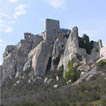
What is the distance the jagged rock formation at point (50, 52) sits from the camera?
4444cm

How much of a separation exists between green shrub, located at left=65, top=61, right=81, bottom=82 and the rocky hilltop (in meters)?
0.40

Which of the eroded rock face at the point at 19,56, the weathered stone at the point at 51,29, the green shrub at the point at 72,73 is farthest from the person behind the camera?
the eroded rock face at the point at 19,56

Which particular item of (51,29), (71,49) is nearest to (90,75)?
(71,49)

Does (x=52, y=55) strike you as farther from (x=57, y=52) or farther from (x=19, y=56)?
(x=19, y=56)

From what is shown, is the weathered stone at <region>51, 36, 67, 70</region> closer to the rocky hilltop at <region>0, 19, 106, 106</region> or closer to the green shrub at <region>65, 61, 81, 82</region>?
the rocky hilltop at <region>0, 19, 106, 106</region>

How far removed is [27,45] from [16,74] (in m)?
9.64

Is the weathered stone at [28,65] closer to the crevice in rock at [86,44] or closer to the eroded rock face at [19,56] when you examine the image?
the eroded rock face at [19,56]

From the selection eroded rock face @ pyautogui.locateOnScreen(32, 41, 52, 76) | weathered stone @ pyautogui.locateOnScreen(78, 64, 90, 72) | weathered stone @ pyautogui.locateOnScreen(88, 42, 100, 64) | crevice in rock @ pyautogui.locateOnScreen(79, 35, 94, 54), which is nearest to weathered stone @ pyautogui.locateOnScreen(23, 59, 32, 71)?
eroded rock face @ pyautogui.locateOnScreen(32, 41, 52, 76)

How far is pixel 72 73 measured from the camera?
39.6 m

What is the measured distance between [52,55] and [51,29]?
35.2 ft

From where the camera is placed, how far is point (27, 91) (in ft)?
150

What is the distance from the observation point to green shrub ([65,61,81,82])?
38.2 m

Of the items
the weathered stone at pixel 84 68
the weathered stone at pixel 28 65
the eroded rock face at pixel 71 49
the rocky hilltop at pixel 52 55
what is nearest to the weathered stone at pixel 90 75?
the rocky hilltop at pixel 52 55

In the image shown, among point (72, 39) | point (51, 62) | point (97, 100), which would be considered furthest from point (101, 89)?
point (51, 62)
